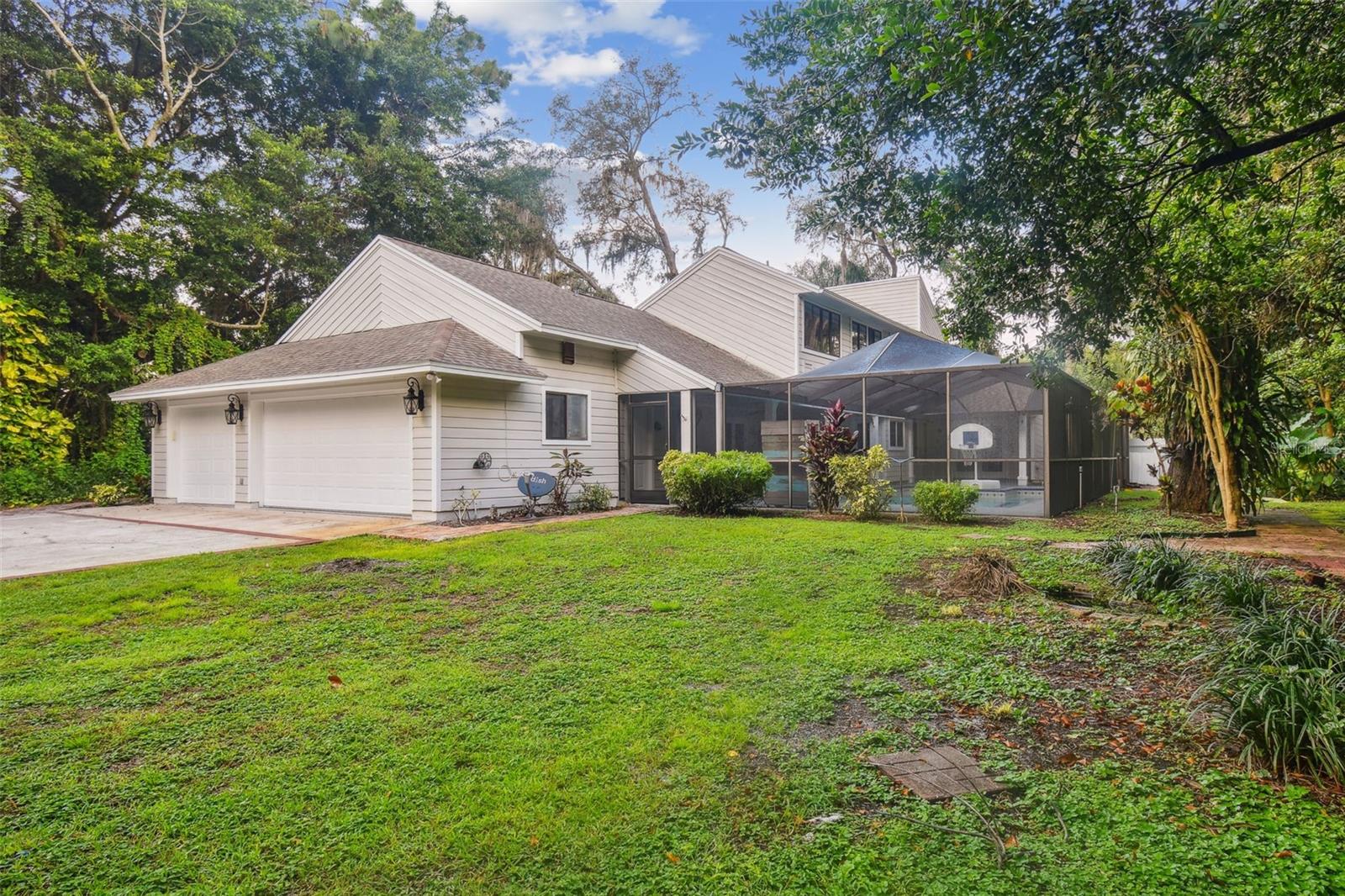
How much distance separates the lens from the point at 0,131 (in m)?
13.1

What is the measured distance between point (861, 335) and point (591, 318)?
8996 mm

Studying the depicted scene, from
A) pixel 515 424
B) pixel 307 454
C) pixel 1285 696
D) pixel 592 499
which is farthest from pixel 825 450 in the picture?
pixel 307 454

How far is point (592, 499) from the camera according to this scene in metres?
12.4

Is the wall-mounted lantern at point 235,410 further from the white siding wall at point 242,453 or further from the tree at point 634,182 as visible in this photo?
the tree at point 634,182

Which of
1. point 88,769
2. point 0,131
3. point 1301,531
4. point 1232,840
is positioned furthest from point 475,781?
point 0,131

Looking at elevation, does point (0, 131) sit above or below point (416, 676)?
above

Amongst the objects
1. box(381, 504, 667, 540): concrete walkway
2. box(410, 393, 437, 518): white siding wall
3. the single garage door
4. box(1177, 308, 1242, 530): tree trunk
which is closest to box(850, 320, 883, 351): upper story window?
box(381, 504, 667, 540): concrete walkway

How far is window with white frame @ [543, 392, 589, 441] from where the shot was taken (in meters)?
12.3

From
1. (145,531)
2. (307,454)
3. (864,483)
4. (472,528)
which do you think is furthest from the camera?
(307,454)

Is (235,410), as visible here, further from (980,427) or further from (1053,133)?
(980,427)

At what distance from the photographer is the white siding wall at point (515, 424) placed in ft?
35.2

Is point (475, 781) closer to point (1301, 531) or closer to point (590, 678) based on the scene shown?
point (590, 678)

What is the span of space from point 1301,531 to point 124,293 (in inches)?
861

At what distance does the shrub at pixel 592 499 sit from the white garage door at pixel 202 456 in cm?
684
